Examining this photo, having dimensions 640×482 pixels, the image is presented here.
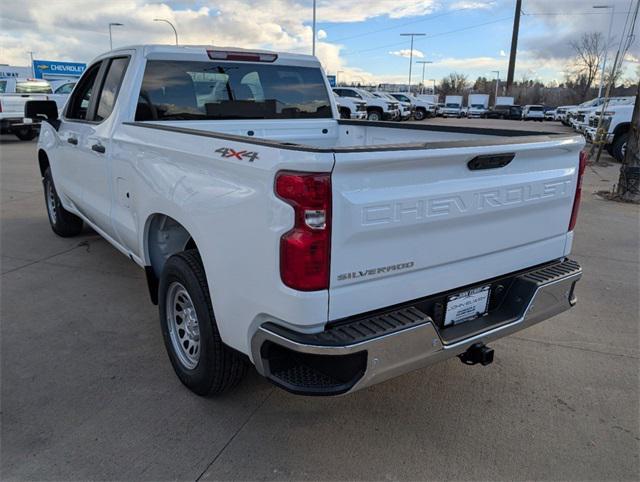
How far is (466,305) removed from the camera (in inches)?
107

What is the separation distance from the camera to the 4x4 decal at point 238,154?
2.26 metres

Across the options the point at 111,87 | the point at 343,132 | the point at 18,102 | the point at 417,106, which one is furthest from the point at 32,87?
the point at 417,106

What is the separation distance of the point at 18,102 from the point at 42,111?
13.6 m

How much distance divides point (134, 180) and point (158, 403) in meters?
1.47

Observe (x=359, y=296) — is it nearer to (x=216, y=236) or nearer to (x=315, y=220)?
(x=315, y=220)

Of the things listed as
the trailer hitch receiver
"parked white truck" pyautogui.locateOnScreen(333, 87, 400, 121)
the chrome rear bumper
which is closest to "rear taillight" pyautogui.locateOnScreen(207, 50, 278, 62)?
the chrome rear bumper

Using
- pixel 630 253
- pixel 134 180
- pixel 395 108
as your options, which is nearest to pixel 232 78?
pixel 134 180

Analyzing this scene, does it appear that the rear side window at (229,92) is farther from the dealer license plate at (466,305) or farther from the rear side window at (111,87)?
the dealer license plate at (466,305)

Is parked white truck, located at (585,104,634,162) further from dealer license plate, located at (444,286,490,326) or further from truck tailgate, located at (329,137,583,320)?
dealer license plate, located at (444,286,490,326)

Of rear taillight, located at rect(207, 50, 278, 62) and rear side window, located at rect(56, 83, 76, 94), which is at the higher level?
rear taillight, located at rect(207, 50, 278, 62)

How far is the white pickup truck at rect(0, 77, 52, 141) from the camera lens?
16641mm

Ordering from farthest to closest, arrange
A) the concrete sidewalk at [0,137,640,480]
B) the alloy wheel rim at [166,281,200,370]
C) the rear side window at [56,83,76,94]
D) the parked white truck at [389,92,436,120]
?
the parked white truck at [389,92,436,120]
the rear side window at [56,83,76,94]
the alloy wheel rim at [166,281,200,370]
the concrete sidewalk at [0,137,640,480]

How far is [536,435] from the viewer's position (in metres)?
2.87

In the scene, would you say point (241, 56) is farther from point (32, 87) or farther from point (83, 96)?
point (32, 87)
